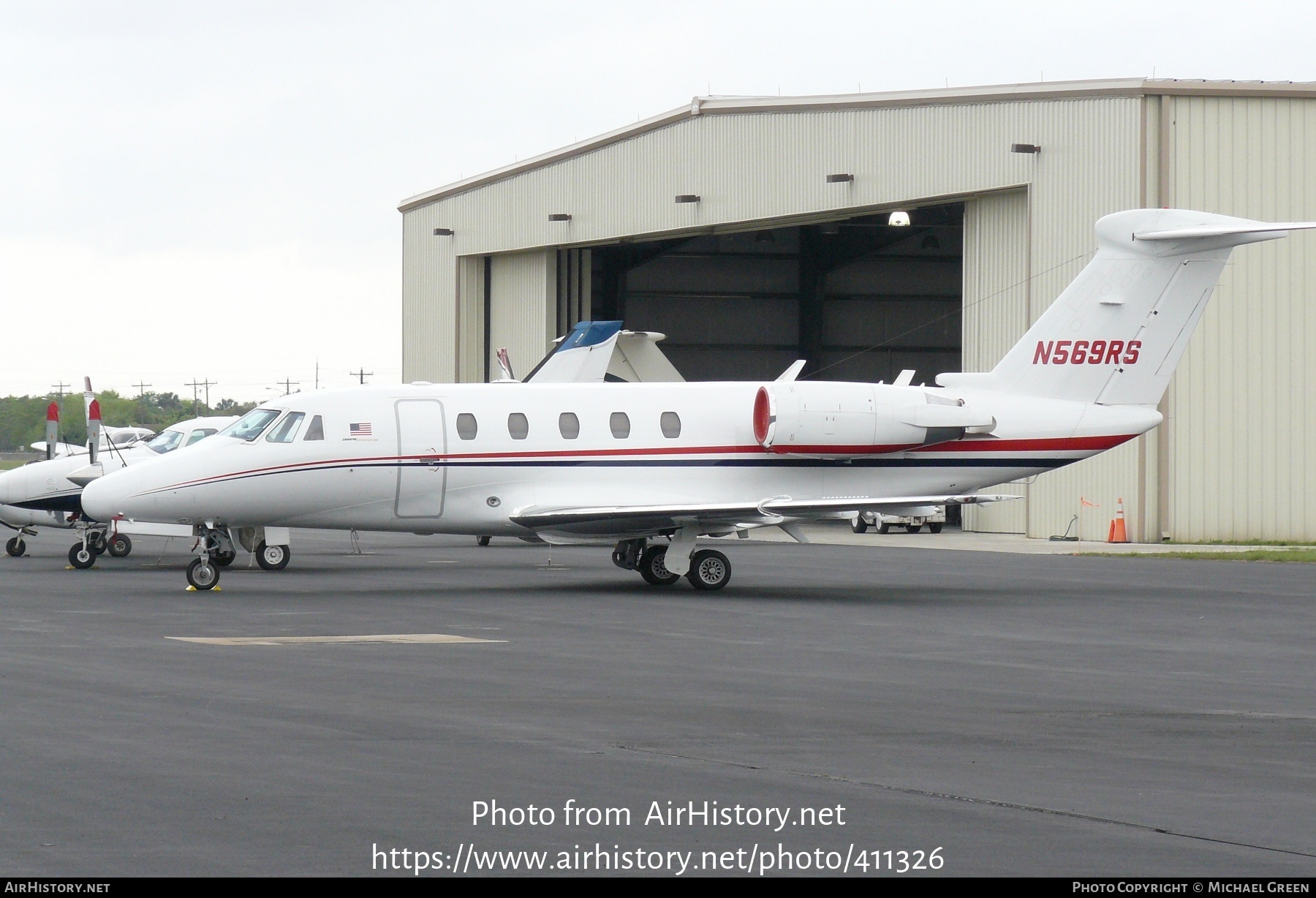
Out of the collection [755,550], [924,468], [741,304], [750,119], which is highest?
[750,119]

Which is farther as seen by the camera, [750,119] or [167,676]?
[750,119]

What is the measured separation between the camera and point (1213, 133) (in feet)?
107

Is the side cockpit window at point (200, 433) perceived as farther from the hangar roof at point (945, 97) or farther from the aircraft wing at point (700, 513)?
the hangar roof at point (945, 97)

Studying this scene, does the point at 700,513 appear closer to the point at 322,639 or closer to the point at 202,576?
the point at 322,639

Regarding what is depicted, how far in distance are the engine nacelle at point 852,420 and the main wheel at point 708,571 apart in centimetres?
168

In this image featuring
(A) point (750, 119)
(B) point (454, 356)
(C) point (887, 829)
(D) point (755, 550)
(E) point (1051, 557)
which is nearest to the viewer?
(C) point (887, 829)

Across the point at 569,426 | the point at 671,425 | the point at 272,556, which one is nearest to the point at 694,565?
the point at 671,425

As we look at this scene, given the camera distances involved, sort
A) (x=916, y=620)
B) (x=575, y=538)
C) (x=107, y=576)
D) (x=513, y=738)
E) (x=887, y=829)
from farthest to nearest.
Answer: (x=107, y=576) → (x=575, y=538) → (x=916, y=620) → (x=513, y=738) → (x=887, y=829)

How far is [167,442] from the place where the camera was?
27750 millimetres

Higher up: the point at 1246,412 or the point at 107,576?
the point at 1246,412

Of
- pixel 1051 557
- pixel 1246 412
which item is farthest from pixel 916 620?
pixel 1246 412

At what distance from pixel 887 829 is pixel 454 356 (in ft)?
155

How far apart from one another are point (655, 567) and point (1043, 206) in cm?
1717

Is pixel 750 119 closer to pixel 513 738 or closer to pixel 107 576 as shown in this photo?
pixel 107 576
